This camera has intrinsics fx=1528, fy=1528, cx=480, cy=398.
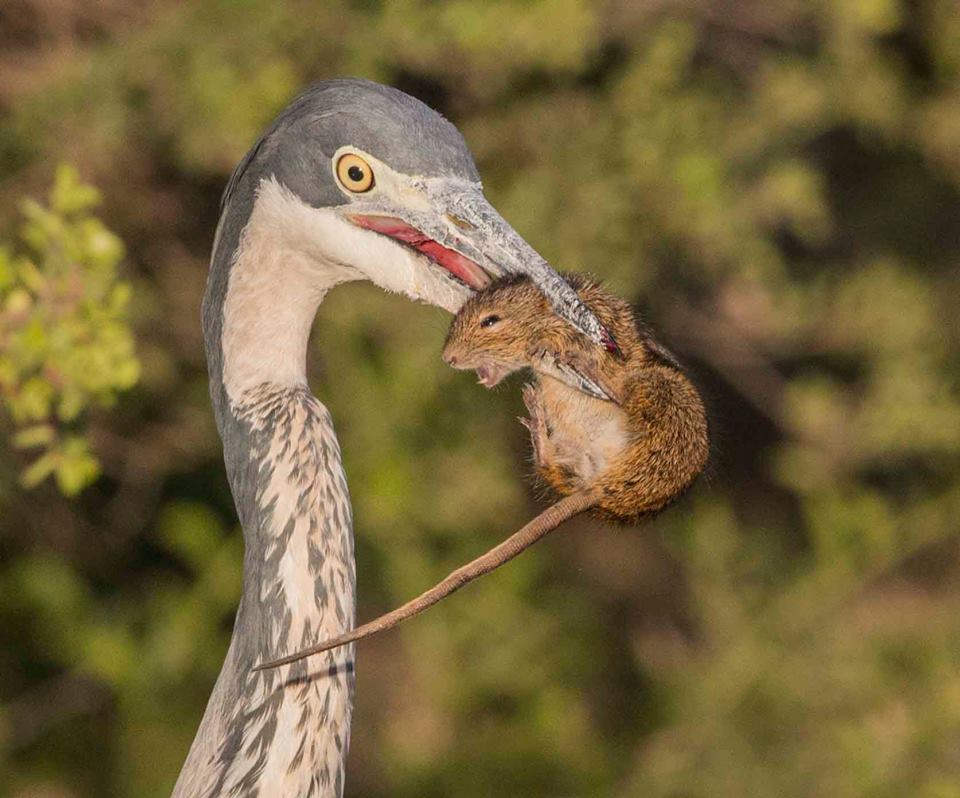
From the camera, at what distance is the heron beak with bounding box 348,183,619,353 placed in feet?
Result: 6.75

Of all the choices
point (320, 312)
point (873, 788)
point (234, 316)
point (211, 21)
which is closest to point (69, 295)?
point (234, 316)

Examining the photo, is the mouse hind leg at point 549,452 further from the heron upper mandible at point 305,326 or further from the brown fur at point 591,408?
the heron upper mandible at point 305,326

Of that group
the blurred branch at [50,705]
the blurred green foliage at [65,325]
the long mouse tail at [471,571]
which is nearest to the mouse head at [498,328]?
the long mouse tail at [471,571]

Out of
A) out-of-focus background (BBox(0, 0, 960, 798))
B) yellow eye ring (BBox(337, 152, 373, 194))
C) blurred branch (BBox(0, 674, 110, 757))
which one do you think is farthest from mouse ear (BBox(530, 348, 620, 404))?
blurred branch (BBox(0, 674, 110, 757))

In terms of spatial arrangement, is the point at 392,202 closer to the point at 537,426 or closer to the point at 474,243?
the point at 474,243

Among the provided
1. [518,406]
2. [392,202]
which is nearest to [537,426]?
[392,202]

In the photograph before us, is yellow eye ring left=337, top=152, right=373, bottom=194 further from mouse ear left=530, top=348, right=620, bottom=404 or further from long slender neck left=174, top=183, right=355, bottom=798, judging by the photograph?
mouse ear left=530, top=348, right=620, bottom=404

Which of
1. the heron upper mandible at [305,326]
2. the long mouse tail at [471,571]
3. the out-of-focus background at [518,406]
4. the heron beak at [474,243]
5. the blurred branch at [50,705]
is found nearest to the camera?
the long mouse tail at [471,571]

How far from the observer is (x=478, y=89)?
4.22m

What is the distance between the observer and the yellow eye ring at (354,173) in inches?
86.5

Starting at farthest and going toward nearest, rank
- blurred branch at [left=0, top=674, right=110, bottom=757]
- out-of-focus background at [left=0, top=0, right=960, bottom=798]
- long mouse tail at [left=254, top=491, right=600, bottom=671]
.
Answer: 1. blurred branch at [left=0, top=674, right=110, bottom=757]
2. out-of-focus background at [left=0, top=0, right=960, bottom=798]
3. long mouse tail at [left=254, top=491, right=600, bottom=671]

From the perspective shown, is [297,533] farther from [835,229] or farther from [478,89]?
[835,229]

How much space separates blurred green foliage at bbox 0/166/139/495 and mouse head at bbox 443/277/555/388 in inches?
32.7

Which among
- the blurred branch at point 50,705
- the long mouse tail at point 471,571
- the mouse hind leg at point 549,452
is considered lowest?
the long mouse tail at point 471,571
